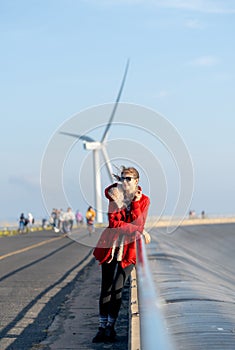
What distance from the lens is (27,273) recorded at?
745 inches

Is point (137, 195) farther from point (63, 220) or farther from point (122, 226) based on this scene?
point (63, 220)

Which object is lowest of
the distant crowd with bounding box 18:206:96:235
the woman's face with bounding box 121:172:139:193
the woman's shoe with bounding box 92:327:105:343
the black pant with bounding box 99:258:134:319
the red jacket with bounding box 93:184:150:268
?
the woman's shoe with bounding box 92:327:105:343

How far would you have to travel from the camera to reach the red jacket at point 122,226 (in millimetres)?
8895

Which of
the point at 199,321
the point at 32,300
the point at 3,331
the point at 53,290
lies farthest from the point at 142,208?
the point at 53,290

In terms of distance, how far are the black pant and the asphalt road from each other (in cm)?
97

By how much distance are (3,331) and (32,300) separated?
11.0 ft

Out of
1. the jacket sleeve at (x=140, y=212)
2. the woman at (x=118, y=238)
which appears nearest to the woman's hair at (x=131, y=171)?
the woman at (x=118, y=238)

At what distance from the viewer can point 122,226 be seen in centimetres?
891

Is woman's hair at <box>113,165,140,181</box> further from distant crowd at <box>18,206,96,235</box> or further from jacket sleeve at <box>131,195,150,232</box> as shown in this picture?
distant crowd at <box>18,206,96,235</box>

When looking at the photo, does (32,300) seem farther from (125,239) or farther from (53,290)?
(125,239)

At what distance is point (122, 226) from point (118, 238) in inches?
7.0

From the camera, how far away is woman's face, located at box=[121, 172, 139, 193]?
8.70 m

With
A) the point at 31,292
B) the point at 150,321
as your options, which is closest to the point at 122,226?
the point at 150,321

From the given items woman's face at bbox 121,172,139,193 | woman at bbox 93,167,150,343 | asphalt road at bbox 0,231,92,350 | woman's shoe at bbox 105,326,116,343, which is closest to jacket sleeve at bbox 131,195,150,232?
woman at bbox 93,167,150,343
